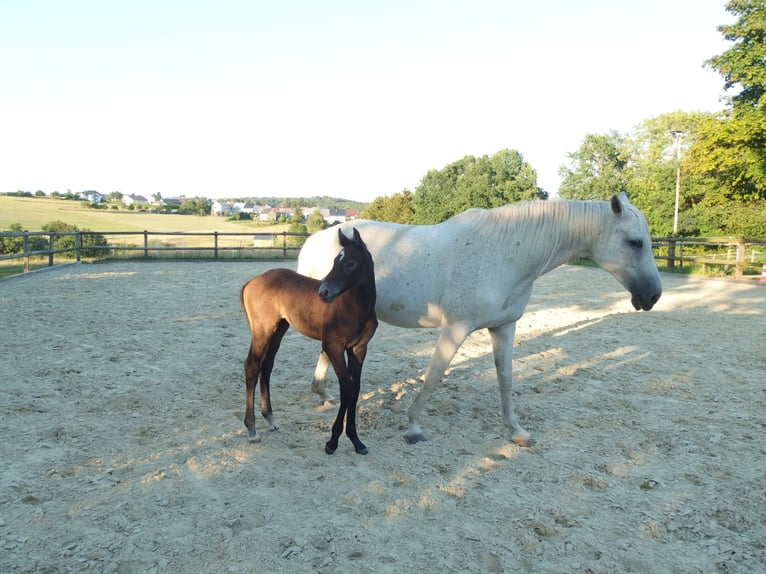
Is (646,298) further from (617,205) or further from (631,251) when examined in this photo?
(617,205)

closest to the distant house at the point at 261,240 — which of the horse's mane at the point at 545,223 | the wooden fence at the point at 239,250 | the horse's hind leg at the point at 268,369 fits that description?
the wooden fence at the point at 239,250

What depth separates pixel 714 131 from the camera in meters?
17.8

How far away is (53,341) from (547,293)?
1029cm

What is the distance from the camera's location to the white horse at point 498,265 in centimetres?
343

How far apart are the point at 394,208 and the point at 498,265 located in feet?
177

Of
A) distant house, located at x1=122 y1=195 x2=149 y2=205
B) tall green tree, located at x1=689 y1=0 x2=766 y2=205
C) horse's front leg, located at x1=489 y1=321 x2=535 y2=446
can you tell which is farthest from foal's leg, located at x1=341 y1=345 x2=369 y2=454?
distant house, located at x1=122 y1=195 x2=149 y2=205

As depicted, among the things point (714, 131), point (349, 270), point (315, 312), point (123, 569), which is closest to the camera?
point (123, 569)

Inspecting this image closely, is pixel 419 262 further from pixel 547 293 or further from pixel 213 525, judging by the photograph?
pixel 547 293

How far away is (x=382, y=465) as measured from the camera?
322 centimetres

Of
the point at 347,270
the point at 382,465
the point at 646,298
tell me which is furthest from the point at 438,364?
the point at 646,298

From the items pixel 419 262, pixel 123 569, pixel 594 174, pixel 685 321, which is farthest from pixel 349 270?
pixel 594 174

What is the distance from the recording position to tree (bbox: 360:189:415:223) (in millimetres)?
56031

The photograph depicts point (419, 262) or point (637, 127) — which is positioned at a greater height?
point (637, 127)

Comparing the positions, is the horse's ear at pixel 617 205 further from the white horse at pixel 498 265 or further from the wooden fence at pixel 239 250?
the wooden fence at pixel 239 250
